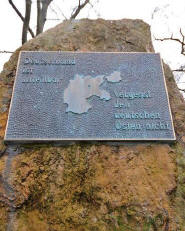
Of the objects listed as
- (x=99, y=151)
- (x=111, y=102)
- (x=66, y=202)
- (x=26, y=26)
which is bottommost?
(x=26, y=26)

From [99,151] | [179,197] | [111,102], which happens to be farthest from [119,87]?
[179,197]

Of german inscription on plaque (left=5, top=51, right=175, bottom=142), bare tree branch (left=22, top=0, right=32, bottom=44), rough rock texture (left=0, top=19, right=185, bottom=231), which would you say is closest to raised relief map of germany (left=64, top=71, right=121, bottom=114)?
german inscription on plaque (left=5, top=51, right=175, bottom=142)

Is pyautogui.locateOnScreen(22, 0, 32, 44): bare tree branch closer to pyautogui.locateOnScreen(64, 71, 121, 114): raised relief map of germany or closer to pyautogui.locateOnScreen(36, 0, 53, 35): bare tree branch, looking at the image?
pyautogui.locateOnScreen(36, 0, 53, 35): bare tree branch

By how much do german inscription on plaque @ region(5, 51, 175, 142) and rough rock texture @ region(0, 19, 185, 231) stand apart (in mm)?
139

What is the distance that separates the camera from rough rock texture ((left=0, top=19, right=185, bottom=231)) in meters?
2.31

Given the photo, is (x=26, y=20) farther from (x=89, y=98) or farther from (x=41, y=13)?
(x=89, y=98)

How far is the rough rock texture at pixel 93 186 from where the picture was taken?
2307 millimetres

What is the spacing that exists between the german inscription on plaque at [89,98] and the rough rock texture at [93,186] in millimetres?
139

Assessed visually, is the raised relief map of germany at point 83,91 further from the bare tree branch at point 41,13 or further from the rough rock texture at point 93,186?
the bare tree branch at point 41,13

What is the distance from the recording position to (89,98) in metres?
3.07

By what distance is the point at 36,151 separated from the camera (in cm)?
269

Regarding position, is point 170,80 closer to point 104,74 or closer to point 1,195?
point 104,74

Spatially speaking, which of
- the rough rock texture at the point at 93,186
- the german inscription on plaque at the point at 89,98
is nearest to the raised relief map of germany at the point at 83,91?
the german inscription on plaque at the point at 89,98

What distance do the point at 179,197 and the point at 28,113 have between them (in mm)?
1711
